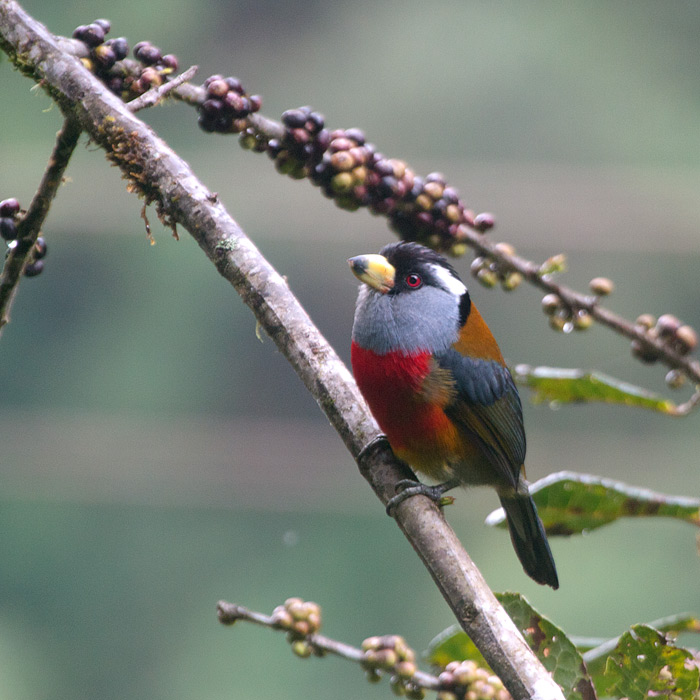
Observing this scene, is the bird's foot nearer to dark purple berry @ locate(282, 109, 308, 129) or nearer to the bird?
the bird

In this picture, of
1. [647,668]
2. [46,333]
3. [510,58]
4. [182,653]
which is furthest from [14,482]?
[647,668]

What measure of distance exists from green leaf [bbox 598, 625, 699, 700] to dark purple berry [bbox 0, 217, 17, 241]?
1093 mm

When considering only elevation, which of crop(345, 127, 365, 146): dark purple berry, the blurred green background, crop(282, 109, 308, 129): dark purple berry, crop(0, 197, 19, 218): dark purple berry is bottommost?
crop(0, 197, 19, 218): dark purple berry

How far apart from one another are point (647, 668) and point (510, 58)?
8140 millimetres

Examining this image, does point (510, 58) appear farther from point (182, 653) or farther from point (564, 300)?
point (564, 300)

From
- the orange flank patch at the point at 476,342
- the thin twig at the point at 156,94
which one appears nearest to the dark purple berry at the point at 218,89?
the thin twig at the point at 156,94

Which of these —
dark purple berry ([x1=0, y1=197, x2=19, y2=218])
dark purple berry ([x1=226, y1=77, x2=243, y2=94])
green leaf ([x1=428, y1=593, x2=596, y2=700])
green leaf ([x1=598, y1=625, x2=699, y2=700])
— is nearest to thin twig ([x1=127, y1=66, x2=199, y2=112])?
dark purple berry ([x1=226, y1=77, x2=243, y2=94])

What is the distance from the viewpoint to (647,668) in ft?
3.81

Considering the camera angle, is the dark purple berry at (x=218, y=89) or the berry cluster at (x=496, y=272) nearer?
the dark purple berry at (x=218, y=89)

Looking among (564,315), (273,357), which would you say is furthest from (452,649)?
(273,357)

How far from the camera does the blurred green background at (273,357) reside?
298 inches

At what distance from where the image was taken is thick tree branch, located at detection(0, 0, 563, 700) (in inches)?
50.8

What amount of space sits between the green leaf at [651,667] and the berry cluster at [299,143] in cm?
92

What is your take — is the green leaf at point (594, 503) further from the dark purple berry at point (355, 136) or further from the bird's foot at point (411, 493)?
the dark purple berry at point (355, 136)
